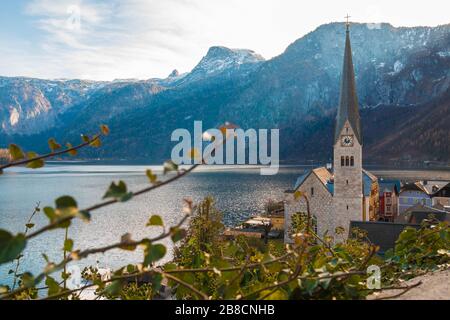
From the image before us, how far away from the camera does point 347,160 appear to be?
104 feet

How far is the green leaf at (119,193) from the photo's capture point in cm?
103

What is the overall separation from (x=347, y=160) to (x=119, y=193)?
32.0m

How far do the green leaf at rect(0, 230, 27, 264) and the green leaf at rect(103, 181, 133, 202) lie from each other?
0.21 metres

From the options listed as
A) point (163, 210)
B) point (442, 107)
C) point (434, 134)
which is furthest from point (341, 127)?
point (442, 107)

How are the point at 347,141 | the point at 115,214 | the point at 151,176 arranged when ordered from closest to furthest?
1. the point at 151,176
2. the point at 347,141
3. the point at 115,214

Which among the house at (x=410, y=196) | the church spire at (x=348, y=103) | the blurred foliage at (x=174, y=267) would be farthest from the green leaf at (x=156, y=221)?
the house at (x=410, y=196)

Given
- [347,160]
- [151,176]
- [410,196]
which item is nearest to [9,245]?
[151,176]

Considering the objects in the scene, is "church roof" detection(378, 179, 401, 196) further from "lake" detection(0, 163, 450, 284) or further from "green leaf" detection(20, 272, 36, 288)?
"green leaf" detection(20, 272, 36, 288)

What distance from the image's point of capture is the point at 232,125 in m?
1.38

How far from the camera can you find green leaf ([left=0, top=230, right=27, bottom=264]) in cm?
97

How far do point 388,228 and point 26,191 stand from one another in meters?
82.1

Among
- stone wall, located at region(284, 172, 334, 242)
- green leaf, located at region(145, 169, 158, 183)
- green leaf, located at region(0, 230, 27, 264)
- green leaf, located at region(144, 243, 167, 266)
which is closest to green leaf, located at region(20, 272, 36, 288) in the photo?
green leaf, located at region(0, 230, 27, 264)

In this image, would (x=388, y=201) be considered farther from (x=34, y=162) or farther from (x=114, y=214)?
(x=34, y=162)
